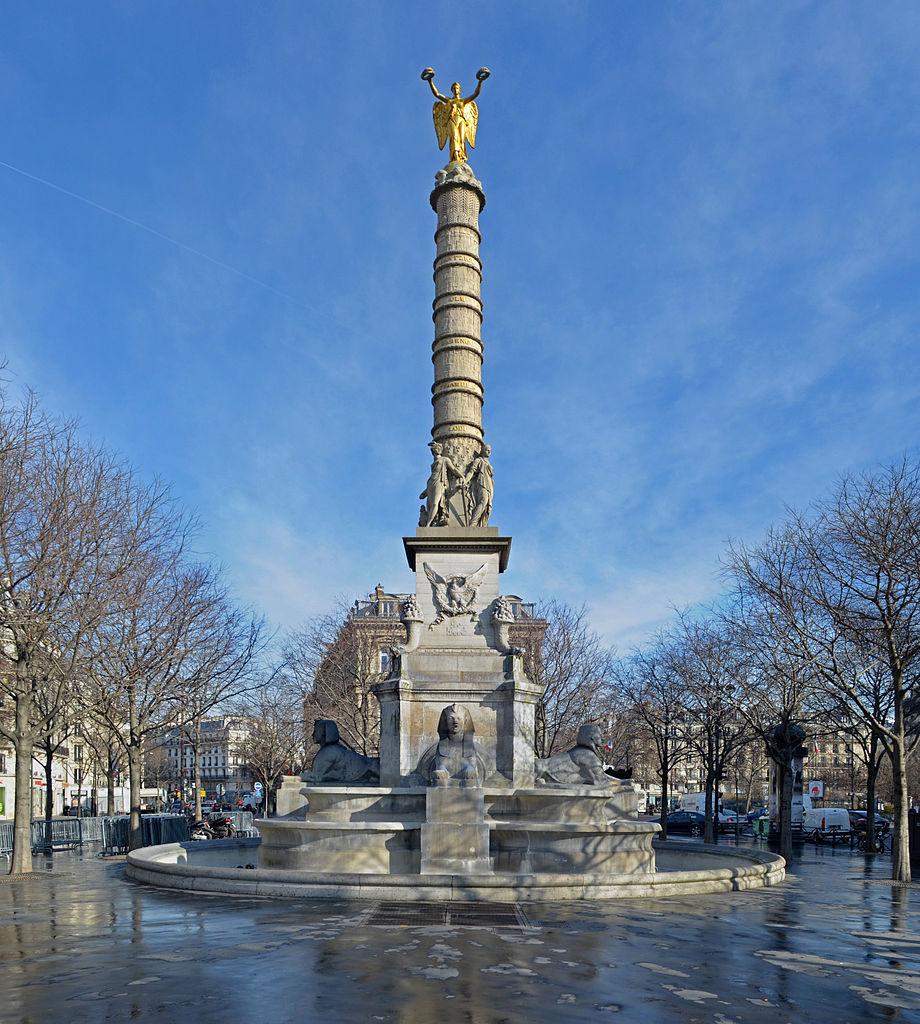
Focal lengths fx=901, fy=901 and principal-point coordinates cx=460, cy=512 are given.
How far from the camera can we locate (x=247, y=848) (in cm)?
2195

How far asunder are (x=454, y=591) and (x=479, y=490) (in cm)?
259

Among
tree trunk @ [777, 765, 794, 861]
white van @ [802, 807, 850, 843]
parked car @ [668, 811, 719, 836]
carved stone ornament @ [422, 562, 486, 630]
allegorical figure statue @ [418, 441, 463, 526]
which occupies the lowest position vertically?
parked car @ [668, 811, 719, 836]

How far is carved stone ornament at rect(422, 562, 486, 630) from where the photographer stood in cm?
1822

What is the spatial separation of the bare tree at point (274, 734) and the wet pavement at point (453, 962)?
107ft

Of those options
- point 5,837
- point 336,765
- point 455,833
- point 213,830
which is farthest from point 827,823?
point 5,837

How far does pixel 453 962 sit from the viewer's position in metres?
8.49

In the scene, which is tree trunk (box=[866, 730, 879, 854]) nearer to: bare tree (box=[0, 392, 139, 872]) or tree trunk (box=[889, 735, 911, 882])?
tree trunk (box=[889, 735, 911, 882])

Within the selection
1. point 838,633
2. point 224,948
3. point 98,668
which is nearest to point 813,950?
point 224,948

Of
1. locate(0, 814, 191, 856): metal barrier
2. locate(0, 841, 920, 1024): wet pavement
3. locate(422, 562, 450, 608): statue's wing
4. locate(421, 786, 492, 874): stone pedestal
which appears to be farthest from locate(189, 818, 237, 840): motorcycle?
locate(421, 786, 492, 874): stone pedestal

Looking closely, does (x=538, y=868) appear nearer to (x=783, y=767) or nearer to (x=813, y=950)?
(x=813, y=950)

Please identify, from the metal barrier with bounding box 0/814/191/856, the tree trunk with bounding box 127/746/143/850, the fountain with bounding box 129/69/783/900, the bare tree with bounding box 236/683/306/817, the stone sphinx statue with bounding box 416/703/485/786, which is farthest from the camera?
the bare tree with bounding box 236/683/306/817

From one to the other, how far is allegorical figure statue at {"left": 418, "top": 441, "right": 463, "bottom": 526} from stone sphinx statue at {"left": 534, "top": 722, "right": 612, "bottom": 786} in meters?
5.53

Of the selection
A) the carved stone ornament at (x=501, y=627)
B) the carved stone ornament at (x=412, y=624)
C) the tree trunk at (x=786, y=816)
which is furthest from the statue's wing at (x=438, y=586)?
the tree trunk at (x=786, y=816)

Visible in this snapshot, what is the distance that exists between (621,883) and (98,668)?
16919mm
